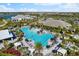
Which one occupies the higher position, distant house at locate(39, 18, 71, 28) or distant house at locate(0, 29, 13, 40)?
distant house at locate(39, 18, 71, 28)

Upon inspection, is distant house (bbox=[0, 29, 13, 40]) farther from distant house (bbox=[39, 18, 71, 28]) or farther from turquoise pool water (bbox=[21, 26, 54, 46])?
distant house (bbox=[39, 18, 71, 28])

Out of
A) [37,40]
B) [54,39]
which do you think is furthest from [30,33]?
[54,39]

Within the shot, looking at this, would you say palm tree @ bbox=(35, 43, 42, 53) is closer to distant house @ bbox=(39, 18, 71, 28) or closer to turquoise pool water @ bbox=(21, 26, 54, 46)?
turquoise pool water @ bbox=(21, 26, 54, 46)

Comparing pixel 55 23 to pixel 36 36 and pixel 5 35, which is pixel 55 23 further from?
pixel 5 35

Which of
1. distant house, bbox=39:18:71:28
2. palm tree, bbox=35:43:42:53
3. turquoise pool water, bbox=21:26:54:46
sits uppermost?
distant house, bbox=39:18:71:28

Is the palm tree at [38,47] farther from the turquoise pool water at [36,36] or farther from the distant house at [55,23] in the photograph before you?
the distant house at [55,23]

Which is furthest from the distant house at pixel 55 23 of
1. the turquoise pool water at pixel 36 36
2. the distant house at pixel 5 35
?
the distant house at pixel 5 35

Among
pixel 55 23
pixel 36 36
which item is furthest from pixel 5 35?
pixel 55 23

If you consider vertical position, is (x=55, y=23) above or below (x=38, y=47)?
above

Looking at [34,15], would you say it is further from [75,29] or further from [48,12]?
[75,29]

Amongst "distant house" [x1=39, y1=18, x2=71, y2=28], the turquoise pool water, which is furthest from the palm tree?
"distant house" [x1=39, y1=18, x2=71, y2=28]

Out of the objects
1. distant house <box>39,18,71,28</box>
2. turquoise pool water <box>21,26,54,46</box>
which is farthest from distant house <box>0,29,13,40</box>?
distant house <box>39,18,71,28</box>
